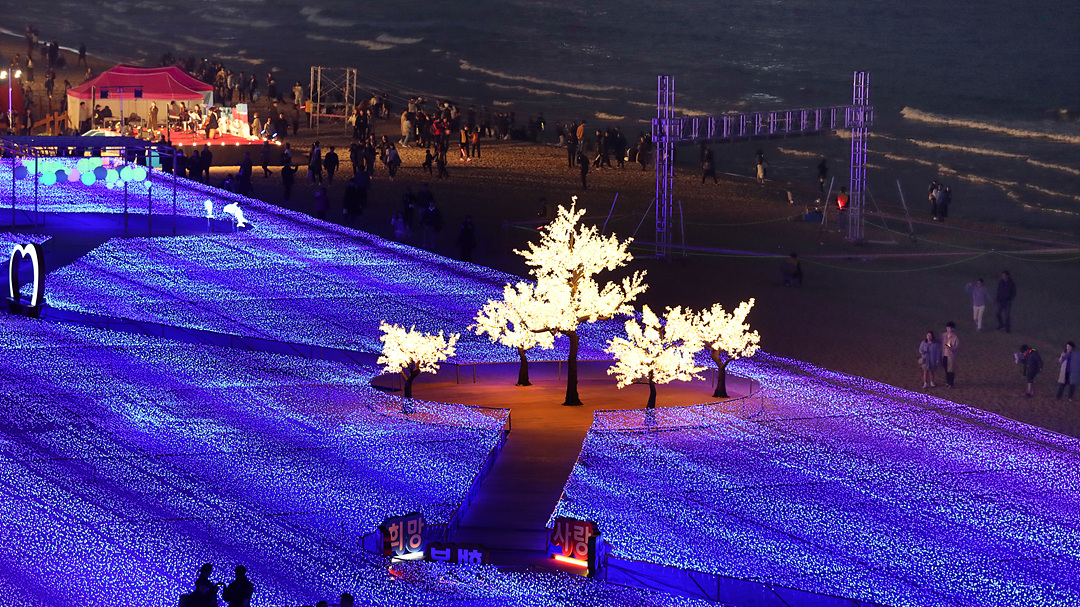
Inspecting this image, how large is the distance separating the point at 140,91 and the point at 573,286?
27.8 m

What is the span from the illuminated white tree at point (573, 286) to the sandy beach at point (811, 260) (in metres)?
3.81

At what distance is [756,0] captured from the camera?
227 ft

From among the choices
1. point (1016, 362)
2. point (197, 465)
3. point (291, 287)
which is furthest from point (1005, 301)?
point (197, 465)

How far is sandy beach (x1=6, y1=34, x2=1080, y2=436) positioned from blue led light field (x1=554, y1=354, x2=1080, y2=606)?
1613mm

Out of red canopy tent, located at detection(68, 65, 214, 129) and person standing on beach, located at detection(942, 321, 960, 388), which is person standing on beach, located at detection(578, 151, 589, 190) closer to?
red canopy tent, located at detection(68, 65, 214, 129)

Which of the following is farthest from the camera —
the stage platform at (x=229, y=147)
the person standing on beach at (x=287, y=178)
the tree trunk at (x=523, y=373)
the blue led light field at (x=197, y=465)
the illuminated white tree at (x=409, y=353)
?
the stage platform at (x=229, y=147)

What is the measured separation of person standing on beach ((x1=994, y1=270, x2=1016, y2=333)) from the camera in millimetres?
22458

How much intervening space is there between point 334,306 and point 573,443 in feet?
26.1

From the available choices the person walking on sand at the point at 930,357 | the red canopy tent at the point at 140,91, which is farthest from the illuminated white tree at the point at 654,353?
the red canopy tent at the point at 140,91

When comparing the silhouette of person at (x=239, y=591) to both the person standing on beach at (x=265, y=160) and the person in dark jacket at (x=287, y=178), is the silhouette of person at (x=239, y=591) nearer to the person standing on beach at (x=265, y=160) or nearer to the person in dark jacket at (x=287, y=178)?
the person in dark jacket at (x=287, y=178)

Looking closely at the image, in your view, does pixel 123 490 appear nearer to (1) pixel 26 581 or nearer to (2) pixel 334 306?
(1) pixel 26 581

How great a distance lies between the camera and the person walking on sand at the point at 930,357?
19312 millimetres

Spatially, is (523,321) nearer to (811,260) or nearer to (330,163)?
(811,260)

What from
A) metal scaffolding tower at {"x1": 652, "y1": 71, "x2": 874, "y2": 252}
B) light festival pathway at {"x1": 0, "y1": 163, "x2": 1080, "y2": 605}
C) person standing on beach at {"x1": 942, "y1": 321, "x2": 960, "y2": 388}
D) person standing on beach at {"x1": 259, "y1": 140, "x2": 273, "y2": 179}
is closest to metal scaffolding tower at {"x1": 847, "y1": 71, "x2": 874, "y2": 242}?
metal scaffolding tower at {"x1": 652, "y1": 71, "x2": 874, "y2": 252}
